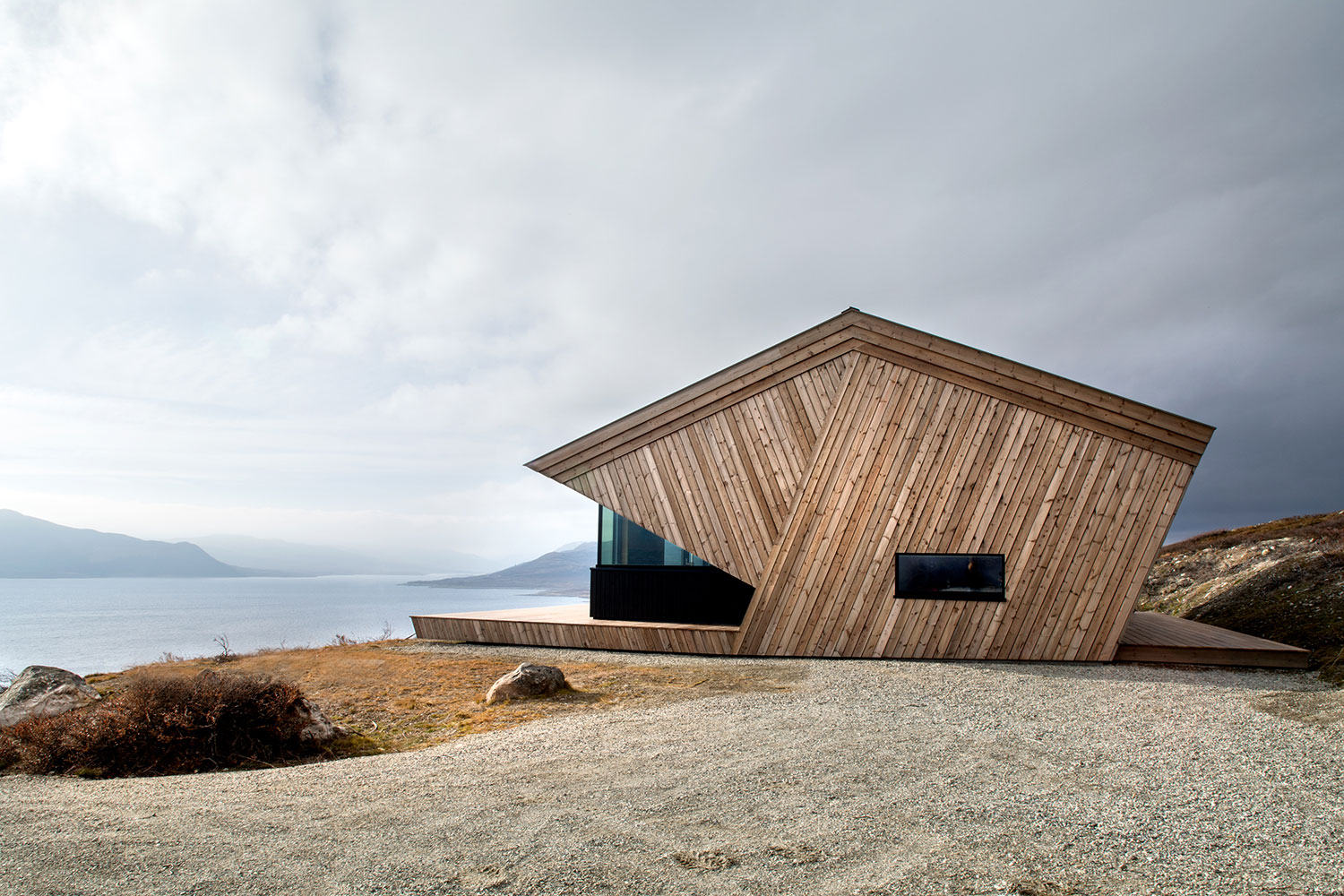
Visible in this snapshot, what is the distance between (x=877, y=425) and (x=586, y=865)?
28.0 ft

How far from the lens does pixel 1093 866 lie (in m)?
3.27

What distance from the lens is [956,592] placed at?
33.1 ft

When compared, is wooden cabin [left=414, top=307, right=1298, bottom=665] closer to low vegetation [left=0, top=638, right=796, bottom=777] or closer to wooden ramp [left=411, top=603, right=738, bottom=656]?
wooden ramp [left=411, top=603, right=738, bottom=656]

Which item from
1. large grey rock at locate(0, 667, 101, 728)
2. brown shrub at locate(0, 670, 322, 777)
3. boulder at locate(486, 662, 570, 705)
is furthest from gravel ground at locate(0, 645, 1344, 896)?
boulder at locate(486, 662, 570, 705)

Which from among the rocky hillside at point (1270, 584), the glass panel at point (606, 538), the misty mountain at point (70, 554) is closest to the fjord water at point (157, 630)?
the glass panel at point (606, 538)

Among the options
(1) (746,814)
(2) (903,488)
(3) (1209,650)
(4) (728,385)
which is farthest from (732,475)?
(1) (746,814)

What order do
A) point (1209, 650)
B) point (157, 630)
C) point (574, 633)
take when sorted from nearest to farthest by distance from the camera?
point (1209, 650), point (574, 633), point (157, 630)

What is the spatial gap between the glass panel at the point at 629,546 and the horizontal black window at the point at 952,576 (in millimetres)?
3598

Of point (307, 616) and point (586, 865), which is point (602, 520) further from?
point (307, 616)

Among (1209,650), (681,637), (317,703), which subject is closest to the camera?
(317,703)

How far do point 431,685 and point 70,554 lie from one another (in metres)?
232

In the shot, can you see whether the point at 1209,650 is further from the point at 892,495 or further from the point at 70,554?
the point at 70,554

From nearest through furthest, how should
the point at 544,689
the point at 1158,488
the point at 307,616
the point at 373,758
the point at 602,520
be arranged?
the point at 373,758, the point at 544,689, the point at 1158,488, the point at 602,520, the point at 307,616

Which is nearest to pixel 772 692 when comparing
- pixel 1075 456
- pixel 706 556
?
pixel 706 556
